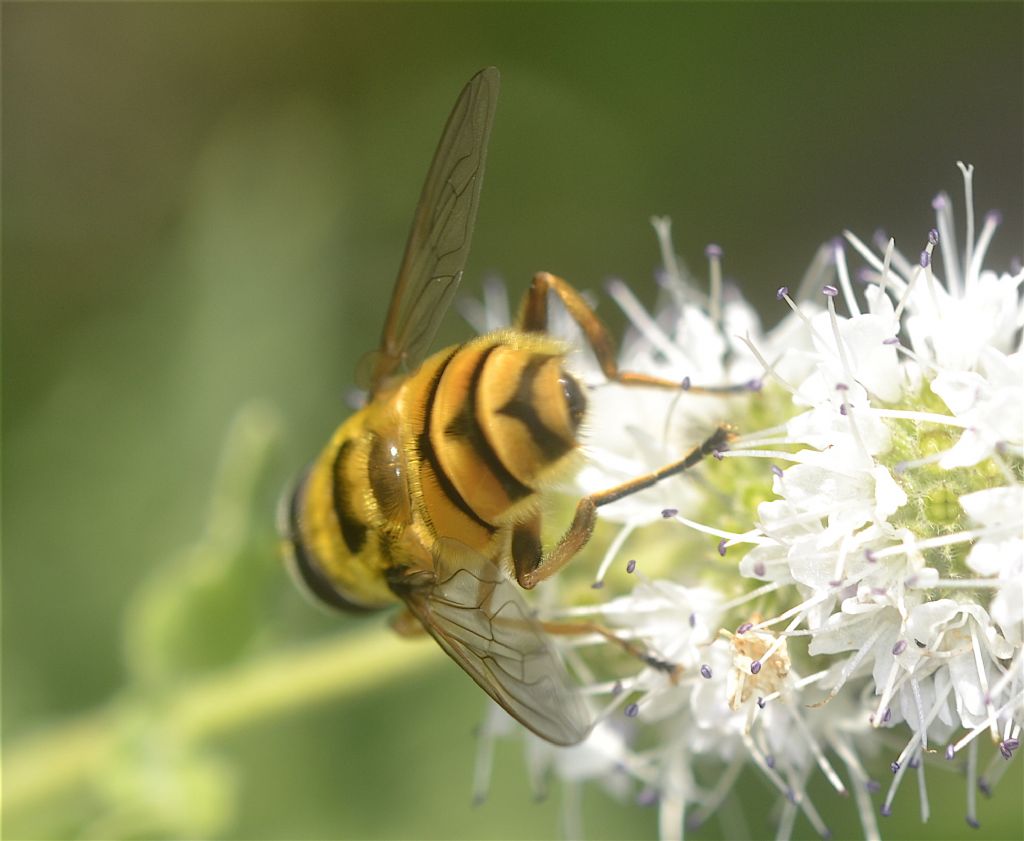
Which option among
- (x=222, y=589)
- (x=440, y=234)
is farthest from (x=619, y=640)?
(x=222, y=589)

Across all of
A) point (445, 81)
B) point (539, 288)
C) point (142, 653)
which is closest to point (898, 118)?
point (445, 81)

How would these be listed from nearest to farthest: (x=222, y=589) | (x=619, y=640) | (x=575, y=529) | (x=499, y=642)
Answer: (x=499, y=642)
(x=575, y=529)
(x=619, y=640)
(x=222, y=589)

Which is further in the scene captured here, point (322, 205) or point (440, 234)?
point (322, 205)

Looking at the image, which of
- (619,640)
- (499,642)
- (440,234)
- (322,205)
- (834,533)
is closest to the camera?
(834,533)

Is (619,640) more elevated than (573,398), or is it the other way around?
(573,398)

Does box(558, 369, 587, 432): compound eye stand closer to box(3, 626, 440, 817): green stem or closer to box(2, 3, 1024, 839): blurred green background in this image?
box(3, 626, 440, 817): green stem

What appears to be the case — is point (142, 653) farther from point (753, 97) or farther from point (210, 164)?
point (753, 97)

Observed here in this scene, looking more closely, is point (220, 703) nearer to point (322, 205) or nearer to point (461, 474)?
point (461, 474)

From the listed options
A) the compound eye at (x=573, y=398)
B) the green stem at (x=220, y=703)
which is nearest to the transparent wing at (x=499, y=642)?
the compound eye at (x=573, y=398)
